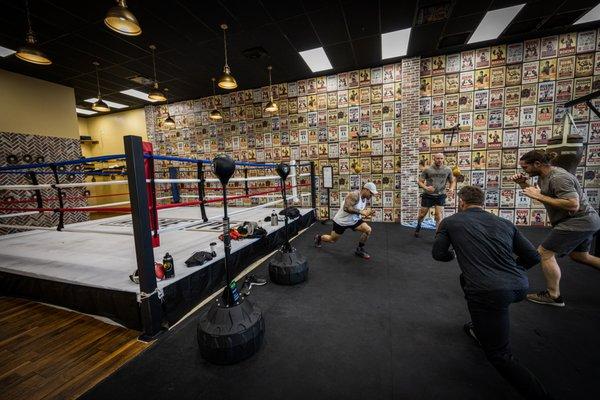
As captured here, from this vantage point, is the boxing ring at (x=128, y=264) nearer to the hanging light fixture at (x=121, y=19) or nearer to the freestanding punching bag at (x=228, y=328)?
the freestanding punching bag at (x=228, y=328)

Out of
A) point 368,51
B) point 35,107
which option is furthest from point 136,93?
point 368,51

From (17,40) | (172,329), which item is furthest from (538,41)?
(17,40)

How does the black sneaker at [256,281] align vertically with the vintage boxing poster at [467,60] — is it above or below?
below

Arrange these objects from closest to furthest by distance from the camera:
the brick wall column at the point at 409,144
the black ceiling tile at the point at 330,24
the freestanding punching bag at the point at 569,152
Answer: the freestanding punching bag at the point at 569,152, the black ceiling tile at the point at 330,24, the brick wall column at the point at 409,144

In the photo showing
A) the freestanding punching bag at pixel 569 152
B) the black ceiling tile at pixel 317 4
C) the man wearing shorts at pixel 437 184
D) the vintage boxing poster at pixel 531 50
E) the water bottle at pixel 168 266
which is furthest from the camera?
the vintage boxing poster at pixel 531 50

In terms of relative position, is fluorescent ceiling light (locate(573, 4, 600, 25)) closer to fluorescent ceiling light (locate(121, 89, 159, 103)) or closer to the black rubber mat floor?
the black rubber mat floor

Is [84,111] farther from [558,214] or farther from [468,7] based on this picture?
[558,214]

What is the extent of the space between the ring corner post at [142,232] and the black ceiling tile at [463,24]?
5.66 metres

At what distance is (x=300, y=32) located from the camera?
4773 mm

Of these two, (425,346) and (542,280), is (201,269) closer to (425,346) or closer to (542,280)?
(425,346)

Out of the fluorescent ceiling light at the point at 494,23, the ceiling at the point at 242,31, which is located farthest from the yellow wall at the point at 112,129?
the fluorescent ceiling light at the point at 494,23

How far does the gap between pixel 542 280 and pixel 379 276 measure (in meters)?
1.83

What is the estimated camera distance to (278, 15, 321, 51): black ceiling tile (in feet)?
14.6

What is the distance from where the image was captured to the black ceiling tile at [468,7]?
159 inches
